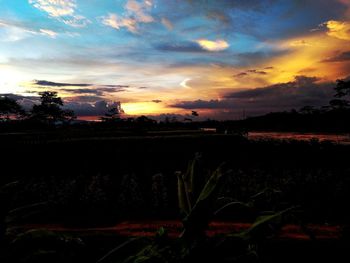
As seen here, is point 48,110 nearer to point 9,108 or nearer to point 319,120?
point 9,108

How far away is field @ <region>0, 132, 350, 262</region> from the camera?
2.50 metres

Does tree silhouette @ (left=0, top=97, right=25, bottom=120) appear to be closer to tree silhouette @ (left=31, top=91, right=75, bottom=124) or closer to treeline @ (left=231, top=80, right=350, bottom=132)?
tree silhouette @ (left=31, top=91, right=75, bottom=124)

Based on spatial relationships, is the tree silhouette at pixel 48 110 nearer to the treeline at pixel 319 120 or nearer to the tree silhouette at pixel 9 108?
the tree silhouette at pixel 9 108

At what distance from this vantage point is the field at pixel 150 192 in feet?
8.21

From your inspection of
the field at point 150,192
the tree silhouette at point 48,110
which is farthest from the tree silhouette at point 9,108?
the field at point 150,192

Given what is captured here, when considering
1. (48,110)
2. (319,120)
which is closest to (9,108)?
(48,110)

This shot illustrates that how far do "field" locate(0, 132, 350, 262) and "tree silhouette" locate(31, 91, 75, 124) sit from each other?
3641cm

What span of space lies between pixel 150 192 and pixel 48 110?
50.8m

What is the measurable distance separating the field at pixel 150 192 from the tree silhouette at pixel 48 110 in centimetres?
3641

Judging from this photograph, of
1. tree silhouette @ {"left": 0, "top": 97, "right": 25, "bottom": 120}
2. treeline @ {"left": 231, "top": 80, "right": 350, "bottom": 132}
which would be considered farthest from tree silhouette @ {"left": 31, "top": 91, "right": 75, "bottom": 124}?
treeline @ {"left": 231, "top": 80, "right": 350, "bottom": 132}

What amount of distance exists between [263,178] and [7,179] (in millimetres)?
9271

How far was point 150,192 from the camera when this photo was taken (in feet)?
35.3

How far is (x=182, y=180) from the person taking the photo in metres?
2.72

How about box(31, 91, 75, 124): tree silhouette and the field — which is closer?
the field
